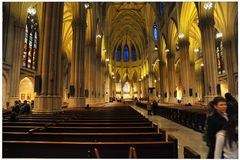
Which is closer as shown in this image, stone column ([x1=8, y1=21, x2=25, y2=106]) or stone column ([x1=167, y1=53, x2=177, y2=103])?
stone column ([x1=8, y1=21, x2=25, y2=106])

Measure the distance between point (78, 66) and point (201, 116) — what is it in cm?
1055

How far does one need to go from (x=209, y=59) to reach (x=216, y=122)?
1555 cm

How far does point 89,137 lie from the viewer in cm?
328

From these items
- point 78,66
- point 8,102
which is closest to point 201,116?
point 78,66

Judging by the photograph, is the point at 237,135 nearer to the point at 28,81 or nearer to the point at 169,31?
the point at 28,81

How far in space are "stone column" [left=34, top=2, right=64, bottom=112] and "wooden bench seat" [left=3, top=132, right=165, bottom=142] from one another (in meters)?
5.72

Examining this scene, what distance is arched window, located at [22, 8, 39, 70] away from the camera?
70.4 ft

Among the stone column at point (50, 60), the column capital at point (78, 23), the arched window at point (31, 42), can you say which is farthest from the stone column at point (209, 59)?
the arched window at point (31, 42)

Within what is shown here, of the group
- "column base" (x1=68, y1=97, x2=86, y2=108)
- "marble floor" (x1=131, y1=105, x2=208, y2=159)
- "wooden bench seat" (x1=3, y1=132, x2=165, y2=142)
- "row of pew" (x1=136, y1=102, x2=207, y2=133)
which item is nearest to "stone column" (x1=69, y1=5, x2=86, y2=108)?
"column base" (x1=68, y1=97, x2=86, y2=108)

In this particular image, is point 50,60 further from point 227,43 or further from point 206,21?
point 227,43


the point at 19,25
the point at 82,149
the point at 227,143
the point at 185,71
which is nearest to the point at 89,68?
the point at 19,25

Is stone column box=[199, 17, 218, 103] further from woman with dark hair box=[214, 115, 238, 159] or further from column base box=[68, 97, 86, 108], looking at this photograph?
woman with dark hair box=[214, 115, 238, 159]

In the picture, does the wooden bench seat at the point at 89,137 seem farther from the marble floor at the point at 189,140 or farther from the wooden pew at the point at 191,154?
the marble floor at the point at 189,140

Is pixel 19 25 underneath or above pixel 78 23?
above
